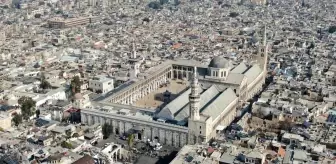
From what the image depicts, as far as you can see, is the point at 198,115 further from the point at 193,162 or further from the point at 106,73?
the point at 106,73

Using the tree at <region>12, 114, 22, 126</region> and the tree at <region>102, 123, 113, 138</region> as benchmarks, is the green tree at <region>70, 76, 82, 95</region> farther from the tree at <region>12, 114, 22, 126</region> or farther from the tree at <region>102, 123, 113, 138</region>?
the tree at <region>102, 123, 113, 138</region>

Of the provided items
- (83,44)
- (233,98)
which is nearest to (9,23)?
(83,44)

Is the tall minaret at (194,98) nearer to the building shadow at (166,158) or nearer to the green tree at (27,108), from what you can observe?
the building shadow at (166,158)

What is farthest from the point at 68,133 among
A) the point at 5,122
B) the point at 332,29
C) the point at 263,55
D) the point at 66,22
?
the point at 332,29

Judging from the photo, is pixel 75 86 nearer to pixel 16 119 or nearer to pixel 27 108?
pixel 27 108

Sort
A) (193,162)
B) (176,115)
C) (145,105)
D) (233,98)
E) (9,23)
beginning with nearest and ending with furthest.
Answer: (193,162), (176,115), (233,98), (145,105), (9,23)

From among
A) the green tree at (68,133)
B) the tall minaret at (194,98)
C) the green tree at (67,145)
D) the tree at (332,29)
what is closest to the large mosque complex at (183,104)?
the tall minaret at (194,98)

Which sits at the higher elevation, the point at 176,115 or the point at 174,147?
the point at 176,115
